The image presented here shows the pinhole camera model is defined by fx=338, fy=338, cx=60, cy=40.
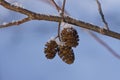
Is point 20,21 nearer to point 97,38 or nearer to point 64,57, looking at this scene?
point 64,57

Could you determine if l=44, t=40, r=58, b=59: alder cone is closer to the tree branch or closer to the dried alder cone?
the dried alder cone

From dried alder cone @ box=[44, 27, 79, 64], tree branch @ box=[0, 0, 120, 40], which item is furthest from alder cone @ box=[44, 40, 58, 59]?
tree branch @ box=[0, 0, 120, 40]

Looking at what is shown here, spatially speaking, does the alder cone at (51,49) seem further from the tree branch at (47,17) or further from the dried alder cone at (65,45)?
the tree branch at (47,17)

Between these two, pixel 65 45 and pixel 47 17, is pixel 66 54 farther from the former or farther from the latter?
pixel 47 17

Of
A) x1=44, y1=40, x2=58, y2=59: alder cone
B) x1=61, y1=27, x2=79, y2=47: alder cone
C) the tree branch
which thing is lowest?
x1=44, y1=40, x2=58, y2=59: alder cone

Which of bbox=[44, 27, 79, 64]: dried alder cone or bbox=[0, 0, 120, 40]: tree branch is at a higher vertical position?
bbox=[0, 0, 120, 40]: tree branch

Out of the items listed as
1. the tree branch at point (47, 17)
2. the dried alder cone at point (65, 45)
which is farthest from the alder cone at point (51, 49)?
the tree branch at point (47, 17)

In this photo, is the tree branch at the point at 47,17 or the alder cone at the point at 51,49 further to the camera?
the alder cone at the point at 51,49

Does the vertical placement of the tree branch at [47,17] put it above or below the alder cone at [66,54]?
above
